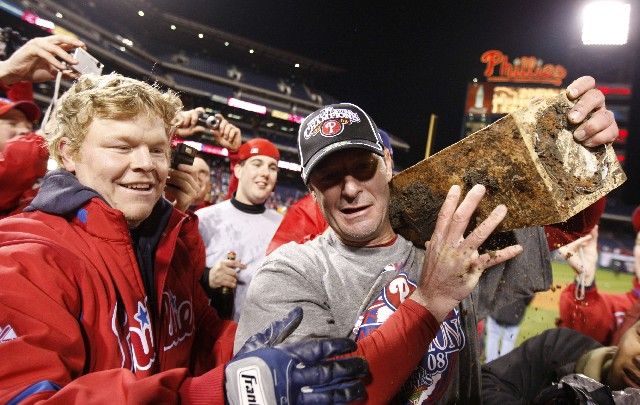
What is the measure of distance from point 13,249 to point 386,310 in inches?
43.5

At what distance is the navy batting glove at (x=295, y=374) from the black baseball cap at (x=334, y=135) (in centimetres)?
77

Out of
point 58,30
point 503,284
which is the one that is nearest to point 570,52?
point 58,30

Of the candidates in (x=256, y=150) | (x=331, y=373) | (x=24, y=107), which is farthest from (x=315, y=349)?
(x=256, y=150)

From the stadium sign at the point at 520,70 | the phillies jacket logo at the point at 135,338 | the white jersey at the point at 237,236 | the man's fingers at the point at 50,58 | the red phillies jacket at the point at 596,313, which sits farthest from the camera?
the stadium sign at the point at 520,70

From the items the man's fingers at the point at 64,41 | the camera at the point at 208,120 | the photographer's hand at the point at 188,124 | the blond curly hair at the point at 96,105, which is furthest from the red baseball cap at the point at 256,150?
the blond curly hair at the point at 96,105

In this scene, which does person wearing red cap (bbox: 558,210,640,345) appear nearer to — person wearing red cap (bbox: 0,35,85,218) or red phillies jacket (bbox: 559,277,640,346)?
red phillies jacket (bbox: 559,277,640,346)

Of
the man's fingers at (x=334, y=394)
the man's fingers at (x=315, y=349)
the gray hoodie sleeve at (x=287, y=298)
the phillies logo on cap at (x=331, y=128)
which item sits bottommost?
the man's fingers at (x=334, y=394)

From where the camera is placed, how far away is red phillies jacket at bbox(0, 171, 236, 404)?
38.5 inches

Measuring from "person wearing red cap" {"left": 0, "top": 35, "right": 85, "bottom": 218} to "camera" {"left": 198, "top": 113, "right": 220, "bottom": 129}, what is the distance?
0.93 metres

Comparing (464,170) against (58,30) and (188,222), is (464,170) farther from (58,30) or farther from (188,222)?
(58,30)

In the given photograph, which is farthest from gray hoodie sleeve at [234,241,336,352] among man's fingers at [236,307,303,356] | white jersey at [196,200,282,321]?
white jersey at [196,200,282,321]

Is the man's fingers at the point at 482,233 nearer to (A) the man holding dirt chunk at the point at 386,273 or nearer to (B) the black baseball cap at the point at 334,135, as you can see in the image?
(A) the man holding dirt chunk at the point at 386,273

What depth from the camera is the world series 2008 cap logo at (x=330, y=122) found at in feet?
5.36

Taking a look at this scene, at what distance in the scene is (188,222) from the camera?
220 cm
